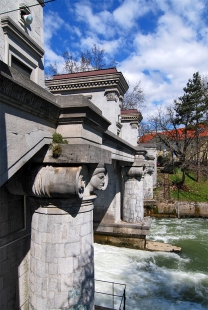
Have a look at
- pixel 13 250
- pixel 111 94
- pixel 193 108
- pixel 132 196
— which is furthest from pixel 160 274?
pixel 193 108

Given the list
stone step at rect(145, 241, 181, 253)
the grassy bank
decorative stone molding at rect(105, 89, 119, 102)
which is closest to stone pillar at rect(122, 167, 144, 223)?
stone step at rect(145, 241, 181, 253)

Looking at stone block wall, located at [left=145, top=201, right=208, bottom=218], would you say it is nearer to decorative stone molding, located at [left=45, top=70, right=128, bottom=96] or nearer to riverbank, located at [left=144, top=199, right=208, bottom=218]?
riverbank, located at [left=144, top=199, right=208, bottom=218]

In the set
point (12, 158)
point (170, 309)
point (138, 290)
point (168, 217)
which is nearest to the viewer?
point (12, 158)

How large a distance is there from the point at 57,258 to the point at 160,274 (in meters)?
8.39

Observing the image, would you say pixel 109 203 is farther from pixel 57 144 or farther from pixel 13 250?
pixel 57 144

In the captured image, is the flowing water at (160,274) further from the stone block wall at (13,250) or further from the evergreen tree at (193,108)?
the evergreen tree at (193,108)

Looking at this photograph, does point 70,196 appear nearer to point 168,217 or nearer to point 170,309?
point 170,309

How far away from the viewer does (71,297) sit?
4.37 m

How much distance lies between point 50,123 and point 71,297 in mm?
3208

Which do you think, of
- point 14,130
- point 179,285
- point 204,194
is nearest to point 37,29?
point 14,130

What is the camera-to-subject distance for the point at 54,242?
14.2 ft

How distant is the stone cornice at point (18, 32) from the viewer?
545 centimetres

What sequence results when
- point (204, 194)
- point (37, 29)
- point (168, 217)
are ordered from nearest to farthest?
point (37, 29) → point (168, 217) → point (204, 194)

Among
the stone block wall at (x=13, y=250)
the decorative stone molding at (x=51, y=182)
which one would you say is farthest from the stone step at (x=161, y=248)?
the decorative stone molding at (x=51, y=182)
